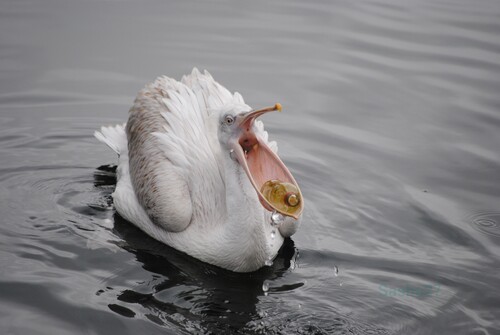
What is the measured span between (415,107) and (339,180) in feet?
6.90

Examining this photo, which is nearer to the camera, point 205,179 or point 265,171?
point 265,171

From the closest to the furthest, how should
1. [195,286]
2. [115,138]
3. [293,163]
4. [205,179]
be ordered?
[195,286] → [205,179] → [115,138] → [293,163]

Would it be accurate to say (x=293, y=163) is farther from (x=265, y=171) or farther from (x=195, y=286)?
(x=195, y=286)

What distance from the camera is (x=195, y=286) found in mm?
6086

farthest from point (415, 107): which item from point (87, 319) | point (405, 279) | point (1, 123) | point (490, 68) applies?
point (87, 319)

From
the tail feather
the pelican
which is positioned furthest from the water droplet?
the tail feather

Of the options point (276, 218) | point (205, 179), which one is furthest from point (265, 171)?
point (205, 179)

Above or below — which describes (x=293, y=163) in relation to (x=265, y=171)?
below

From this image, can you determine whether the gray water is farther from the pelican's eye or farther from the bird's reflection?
the pelican's eye

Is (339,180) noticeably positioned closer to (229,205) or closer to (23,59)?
(229,205)

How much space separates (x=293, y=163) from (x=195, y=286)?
8.13 ft

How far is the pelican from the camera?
609cm

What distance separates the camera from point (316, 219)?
7.24 metres

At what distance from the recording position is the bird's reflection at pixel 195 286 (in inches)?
224
